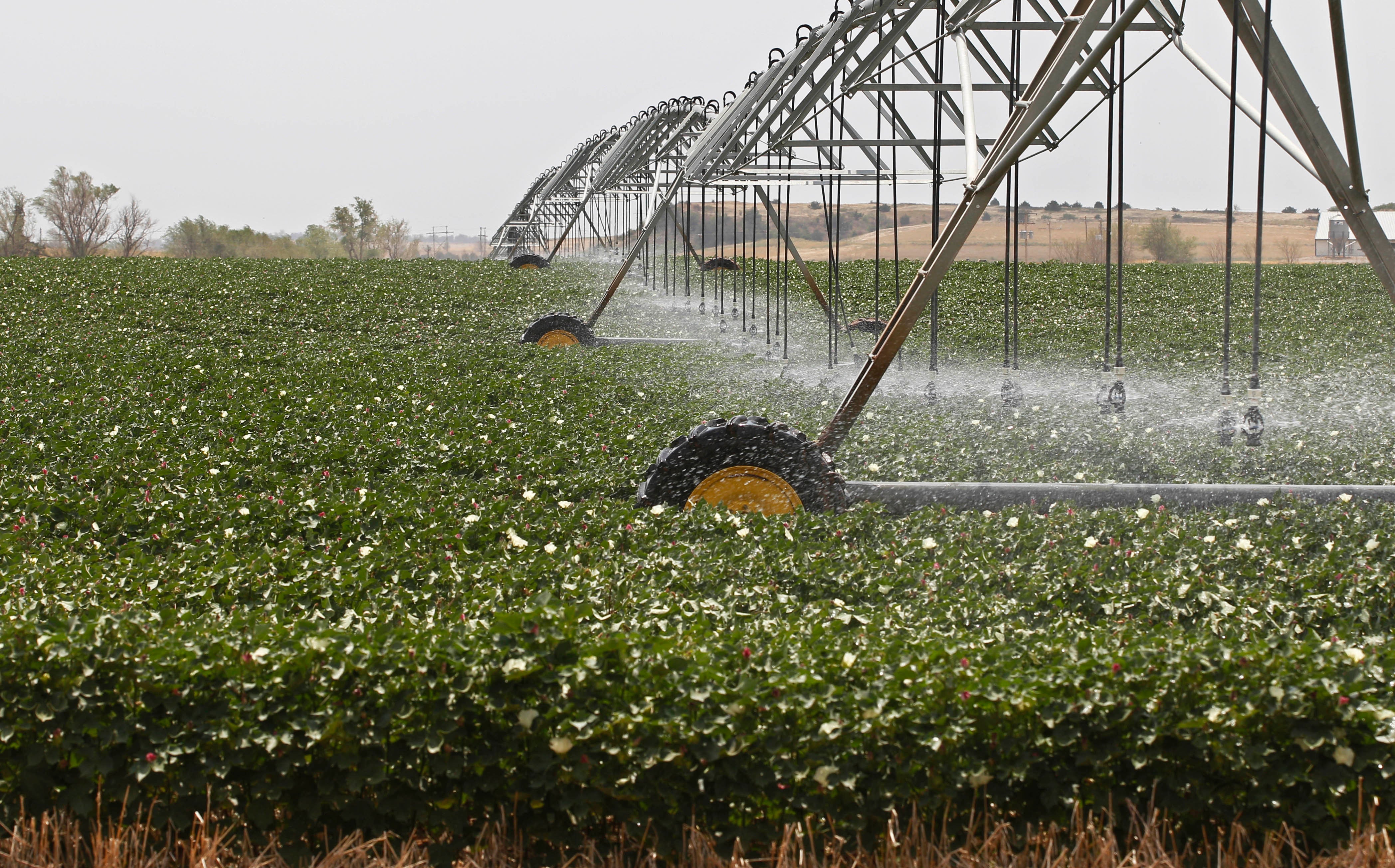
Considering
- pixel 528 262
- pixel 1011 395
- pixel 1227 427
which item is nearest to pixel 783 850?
pixel 1227 427

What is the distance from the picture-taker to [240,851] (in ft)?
8.39

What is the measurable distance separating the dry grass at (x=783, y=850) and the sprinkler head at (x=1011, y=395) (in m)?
5.45

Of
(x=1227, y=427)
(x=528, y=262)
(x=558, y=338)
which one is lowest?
(x=1227, y=427)

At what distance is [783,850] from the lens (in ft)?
7.89

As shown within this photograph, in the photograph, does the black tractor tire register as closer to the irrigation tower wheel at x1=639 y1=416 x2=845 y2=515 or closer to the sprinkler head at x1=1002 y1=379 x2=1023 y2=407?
the sprinkler head at x1=1002 y1=379 x2=1023 y2=407

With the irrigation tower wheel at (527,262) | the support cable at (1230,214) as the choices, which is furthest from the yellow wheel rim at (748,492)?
the irrigation tower wheel at (527,262)

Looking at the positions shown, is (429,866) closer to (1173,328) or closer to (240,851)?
(240,851)

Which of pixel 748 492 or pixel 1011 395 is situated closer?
pixel 748 492

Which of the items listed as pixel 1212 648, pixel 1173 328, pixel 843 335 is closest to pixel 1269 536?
pixel 1212 648

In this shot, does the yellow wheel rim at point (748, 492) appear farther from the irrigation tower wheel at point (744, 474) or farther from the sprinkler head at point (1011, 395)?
the sprinkler head at point (1011, 395)

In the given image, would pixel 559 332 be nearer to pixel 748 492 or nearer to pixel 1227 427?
pixel 748 492

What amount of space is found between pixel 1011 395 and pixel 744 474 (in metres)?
3.58

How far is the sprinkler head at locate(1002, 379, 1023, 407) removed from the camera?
780 centimetres

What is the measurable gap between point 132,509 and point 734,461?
8.51ft
